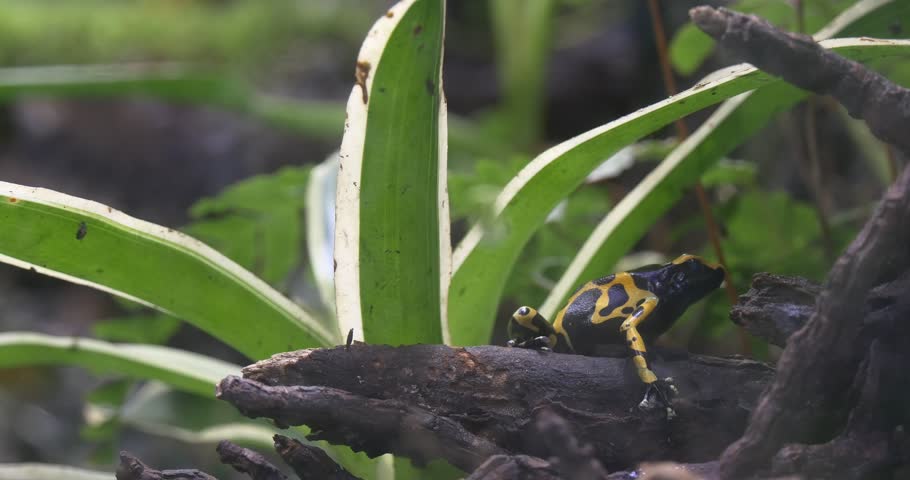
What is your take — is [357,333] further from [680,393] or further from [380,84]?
[680,393]

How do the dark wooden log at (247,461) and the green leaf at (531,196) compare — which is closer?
the dark wooden log at (247,461)

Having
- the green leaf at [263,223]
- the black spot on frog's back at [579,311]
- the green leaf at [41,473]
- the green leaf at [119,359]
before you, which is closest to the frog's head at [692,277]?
the black spot on frog's back at [579,311]

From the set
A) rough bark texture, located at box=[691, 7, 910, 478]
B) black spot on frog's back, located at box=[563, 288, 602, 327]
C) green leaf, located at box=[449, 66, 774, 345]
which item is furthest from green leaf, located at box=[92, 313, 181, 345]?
rough bark texture, located at box=[691, 7, 910, 478]

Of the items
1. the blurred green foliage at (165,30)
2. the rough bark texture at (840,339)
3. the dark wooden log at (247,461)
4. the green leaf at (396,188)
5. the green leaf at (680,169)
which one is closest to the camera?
the rough bark texture at (840,339)

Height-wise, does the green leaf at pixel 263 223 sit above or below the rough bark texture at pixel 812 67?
above

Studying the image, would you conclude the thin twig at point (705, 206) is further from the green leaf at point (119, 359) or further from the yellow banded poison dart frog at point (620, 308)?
the green leaf at point (119, 359)

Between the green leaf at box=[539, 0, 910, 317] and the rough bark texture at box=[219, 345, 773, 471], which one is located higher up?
the green leaf at box=[539, 0, 910, 317]

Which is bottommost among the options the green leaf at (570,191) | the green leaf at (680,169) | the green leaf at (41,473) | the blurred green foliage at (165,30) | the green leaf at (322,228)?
the green leaf at (41,473)

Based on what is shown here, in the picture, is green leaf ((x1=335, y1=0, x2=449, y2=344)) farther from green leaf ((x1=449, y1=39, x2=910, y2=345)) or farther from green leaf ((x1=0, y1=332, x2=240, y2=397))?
green leaf ((x1=0, y1=332, x2=240, y2=397))
